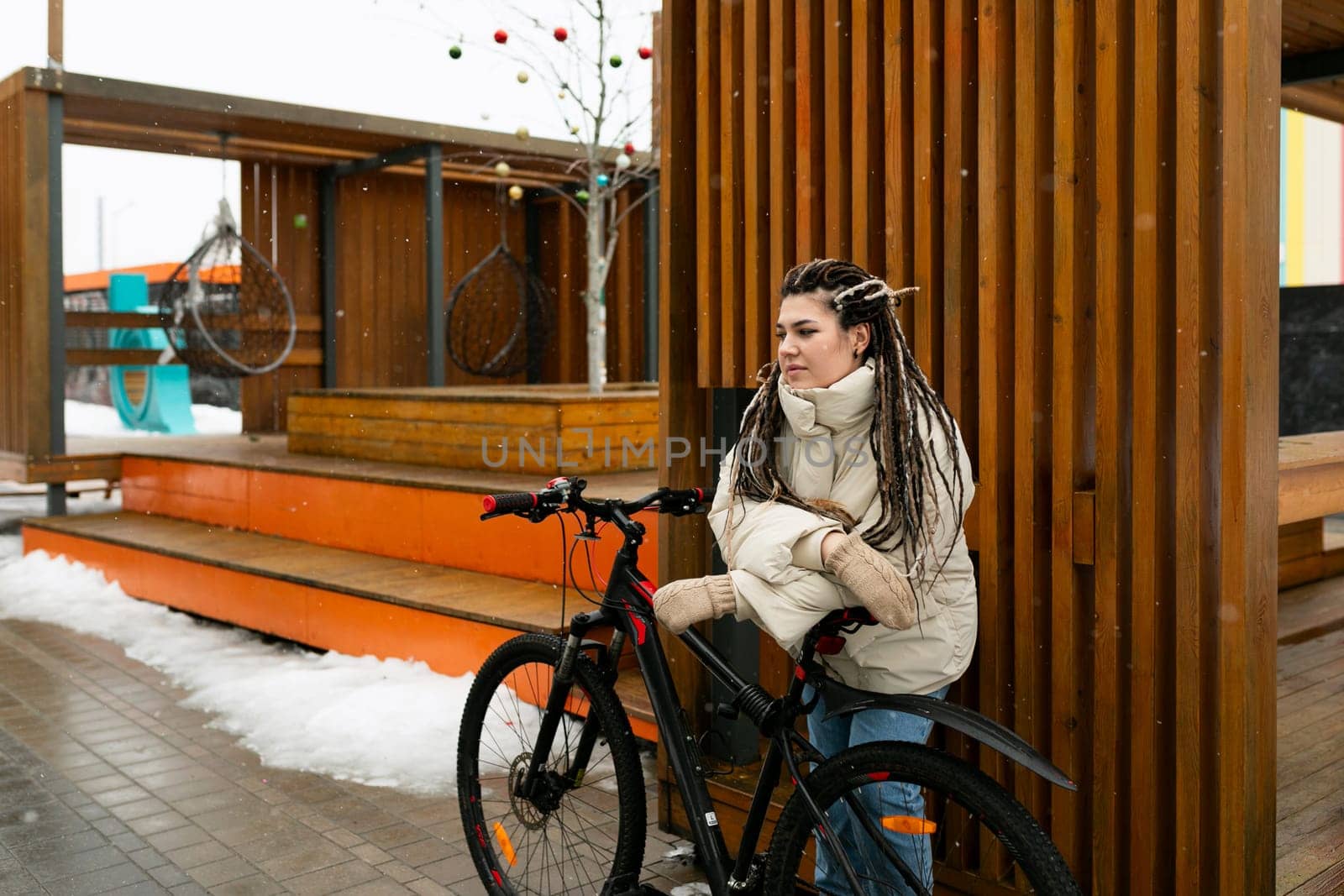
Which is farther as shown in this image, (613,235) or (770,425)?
(613,235)

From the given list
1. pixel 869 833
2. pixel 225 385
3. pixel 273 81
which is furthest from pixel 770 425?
pixel 225 385

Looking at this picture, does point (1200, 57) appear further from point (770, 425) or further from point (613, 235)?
point (613, 235)

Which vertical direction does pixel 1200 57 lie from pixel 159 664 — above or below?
above

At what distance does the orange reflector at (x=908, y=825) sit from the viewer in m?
2.18

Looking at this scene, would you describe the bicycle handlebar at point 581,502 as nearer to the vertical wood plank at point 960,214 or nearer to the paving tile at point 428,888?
the vertical wood plank at point 960,214

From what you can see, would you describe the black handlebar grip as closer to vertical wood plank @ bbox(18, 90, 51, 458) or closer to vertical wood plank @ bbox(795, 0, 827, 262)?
vertical wood plank @ bbox(795, 0, 827, 262)

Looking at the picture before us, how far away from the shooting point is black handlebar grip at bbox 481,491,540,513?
268 centimetres

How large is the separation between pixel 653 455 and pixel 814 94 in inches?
147

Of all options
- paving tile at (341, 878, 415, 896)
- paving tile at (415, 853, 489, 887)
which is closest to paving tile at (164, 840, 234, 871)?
paving tile at (341, 878, 415, 896)

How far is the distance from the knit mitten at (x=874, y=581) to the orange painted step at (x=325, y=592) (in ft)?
6.77

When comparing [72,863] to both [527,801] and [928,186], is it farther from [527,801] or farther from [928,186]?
[928,186]

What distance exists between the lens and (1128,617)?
258cm

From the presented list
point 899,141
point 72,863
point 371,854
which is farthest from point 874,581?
point 72,863

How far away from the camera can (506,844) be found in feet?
10.3
